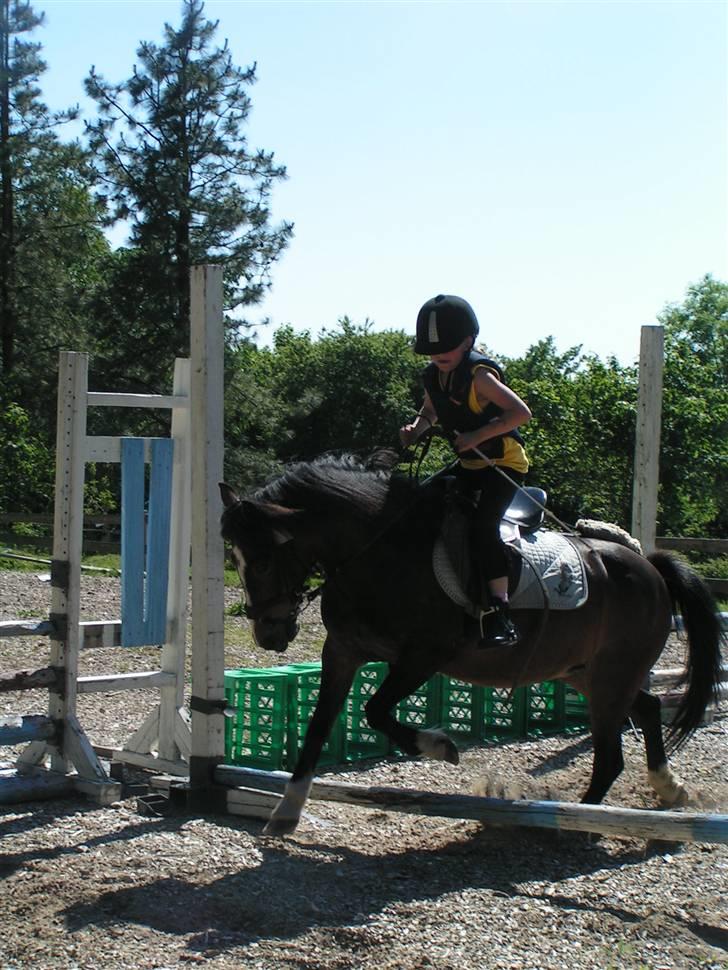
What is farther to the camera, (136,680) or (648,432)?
(648,432)

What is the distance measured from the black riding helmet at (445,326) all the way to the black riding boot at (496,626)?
1350 millimetres

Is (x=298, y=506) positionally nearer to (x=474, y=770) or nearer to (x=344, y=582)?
(x=344, y=582)

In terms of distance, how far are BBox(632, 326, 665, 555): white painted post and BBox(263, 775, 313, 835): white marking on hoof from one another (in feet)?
13.5

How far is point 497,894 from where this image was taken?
509 cm

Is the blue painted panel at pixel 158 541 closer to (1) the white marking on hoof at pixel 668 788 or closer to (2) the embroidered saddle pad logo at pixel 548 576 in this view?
(2) the embroidered saddle pad logo at pixel 548 576

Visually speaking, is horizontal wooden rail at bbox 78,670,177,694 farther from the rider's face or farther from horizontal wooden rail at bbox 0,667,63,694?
the rider's face

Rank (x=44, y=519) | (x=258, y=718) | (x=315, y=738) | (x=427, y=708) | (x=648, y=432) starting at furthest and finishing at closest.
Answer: (x=44, y=519) → (x=648, y=432) → (x=427, y=708) → (x=258, y=718) → (x=315, y=738)

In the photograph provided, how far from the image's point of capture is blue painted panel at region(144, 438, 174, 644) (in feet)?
23.4

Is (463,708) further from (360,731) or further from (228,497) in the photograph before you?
(228,497)

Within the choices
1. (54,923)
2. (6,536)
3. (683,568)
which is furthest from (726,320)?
(54,923)

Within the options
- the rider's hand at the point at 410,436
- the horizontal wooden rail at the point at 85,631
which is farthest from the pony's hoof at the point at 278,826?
the rider's hand at the point at 410,436

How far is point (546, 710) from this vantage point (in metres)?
9.11

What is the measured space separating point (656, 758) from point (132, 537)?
3.63 metres

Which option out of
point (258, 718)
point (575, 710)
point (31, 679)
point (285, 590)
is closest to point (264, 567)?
point (285, 590)
